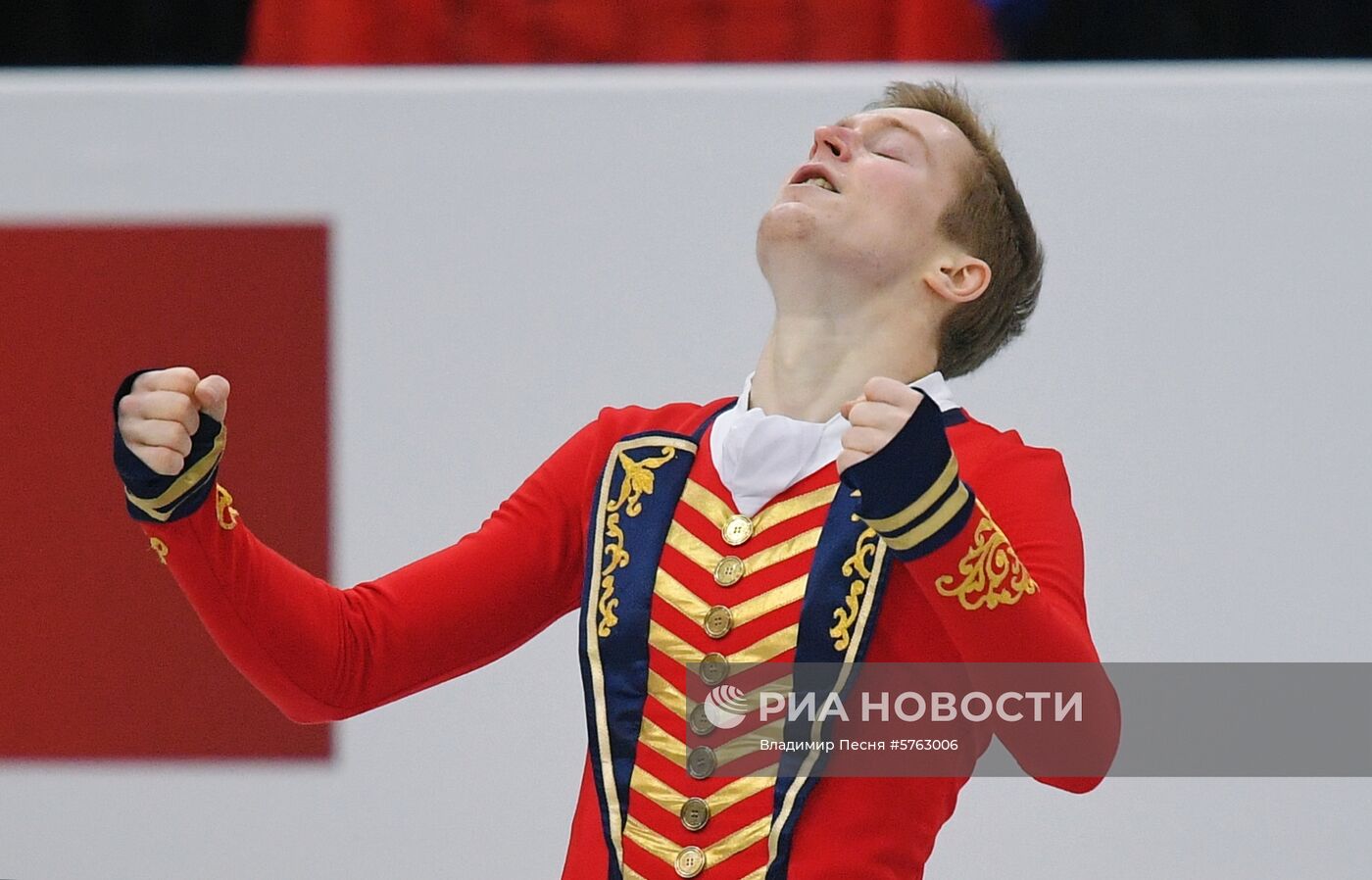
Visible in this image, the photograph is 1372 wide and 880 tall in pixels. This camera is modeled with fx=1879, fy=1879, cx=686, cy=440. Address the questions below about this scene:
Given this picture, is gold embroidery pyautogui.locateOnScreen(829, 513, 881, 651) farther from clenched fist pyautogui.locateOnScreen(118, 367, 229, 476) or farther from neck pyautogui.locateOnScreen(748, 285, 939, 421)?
clenched fist pyautogui.locateOnScreen(118, 367, 229, 476)

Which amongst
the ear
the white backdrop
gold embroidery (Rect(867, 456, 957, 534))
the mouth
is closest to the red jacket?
gold embroidery (Rect(867, 456, 957, 534))

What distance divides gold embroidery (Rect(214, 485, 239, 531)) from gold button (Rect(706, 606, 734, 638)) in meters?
0.39

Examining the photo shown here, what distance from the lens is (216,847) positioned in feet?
7.62

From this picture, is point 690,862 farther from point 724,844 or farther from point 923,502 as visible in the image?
point 923,502

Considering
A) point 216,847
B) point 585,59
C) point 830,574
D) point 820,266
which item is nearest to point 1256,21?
point 585,59

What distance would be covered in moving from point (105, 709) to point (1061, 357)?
1248 mm

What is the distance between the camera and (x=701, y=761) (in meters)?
1.49

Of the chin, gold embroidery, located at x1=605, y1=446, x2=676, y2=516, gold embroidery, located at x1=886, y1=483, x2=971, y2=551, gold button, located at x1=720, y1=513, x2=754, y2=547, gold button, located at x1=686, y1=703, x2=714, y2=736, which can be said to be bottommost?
gold button, located at x1=686, y1=703, x2=714, y2=736

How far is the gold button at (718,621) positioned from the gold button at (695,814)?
13 cm

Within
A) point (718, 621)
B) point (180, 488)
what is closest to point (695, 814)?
point (718, 621)

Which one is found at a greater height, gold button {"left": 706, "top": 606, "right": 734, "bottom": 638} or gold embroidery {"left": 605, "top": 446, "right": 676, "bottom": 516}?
gold embroidery {"left": 605, "top": 446, "right": 676, "bottom": 516}

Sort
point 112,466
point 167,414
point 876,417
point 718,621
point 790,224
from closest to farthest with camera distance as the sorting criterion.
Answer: point 876,417 → point 167,414 → point 718,621 → point 790,224 → point 112,466

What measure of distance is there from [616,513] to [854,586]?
0.22 metres

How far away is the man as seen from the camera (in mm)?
1395
